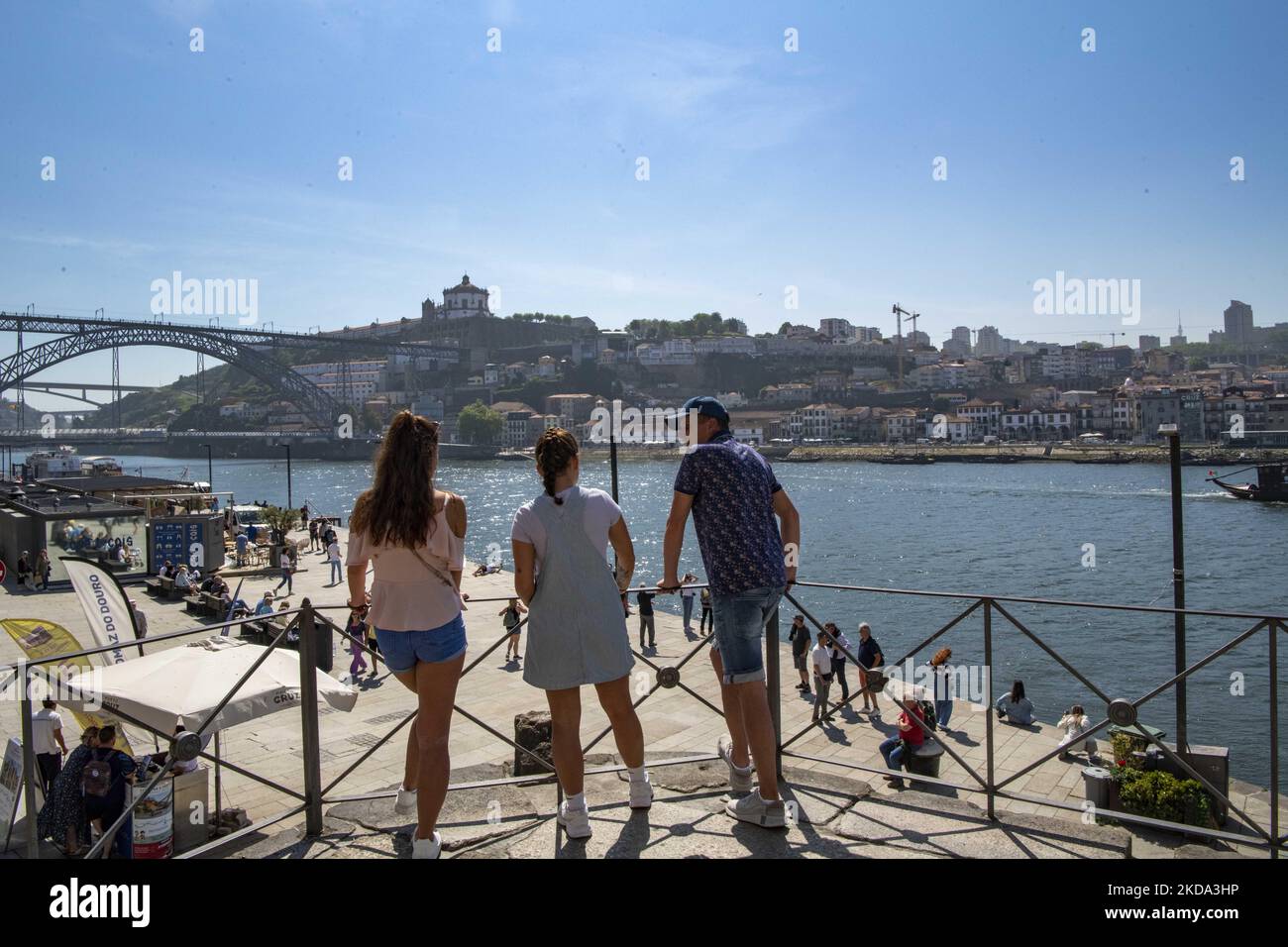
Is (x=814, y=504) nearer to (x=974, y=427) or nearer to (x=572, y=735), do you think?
(x=572, y=735)

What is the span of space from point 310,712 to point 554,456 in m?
1.35

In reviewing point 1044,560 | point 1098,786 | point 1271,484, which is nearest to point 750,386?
point 1271,484

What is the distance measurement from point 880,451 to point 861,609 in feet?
291

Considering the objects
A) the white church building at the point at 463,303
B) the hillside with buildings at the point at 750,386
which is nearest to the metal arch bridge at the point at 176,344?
the hillside with buildings at the point at 750,386

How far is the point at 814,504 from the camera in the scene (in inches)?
2474

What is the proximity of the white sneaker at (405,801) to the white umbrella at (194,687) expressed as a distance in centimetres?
171

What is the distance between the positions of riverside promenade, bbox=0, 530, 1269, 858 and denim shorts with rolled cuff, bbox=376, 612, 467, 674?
25.5 inches

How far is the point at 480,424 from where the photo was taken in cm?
12075

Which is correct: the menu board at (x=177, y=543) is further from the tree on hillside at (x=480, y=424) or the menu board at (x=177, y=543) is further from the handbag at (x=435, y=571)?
the tree on hillside at (x=480, y=424)

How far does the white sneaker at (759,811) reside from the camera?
3.05 meters

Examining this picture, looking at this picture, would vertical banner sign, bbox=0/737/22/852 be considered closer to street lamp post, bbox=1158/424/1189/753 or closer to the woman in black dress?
the woman in black dress

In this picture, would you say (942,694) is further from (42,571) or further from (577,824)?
(42,571)

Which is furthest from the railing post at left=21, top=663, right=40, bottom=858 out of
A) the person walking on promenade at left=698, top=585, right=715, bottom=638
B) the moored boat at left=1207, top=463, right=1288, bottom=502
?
the moored boat at left=1207, top=463, right=1288, bottom=502
